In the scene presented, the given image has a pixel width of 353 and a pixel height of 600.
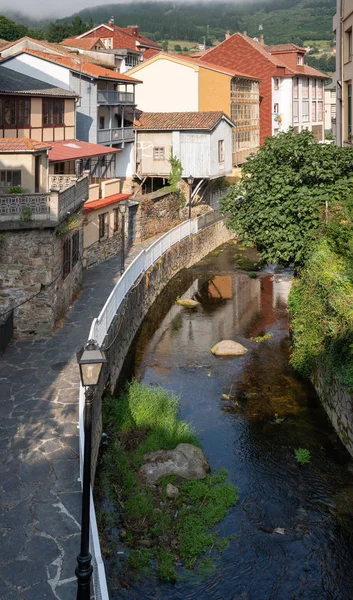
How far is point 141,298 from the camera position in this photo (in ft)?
91.1

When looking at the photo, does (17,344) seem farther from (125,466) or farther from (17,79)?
(17,79)

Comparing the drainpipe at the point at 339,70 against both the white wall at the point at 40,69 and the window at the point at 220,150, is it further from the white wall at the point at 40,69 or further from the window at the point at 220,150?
the white wall at the point at 40,69

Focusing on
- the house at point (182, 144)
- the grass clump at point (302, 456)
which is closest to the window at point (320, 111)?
the house at point (182, 144)

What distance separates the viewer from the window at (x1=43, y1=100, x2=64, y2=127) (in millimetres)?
30906

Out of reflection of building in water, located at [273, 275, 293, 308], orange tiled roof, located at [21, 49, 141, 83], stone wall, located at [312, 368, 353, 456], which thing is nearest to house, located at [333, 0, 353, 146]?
reflection of building in water, located at [273, 275, 293, 308]

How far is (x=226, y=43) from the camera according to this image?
5931cm

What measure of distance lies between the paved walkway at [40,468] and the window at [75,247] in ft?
14.8

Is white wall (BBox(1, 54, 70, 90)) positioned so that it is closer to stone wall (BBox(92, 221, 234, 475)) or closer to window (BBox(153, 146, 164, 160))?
window (BBox(153, 146, 164, 160))

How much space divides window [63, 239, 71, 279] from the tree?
6.60 metres

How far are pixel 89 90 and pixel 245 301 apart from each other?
15.3m

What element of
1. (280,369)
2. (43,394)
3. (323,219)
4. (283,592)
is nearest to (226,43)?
(323,219)

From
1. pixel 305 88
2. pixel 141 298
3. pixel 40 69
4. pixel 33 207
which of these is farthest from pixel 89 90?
pixel 305 88

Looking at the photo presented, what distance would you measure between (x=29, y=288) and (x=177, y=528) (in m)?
10.0

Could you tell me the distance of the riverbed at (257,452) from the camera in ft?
39.8
